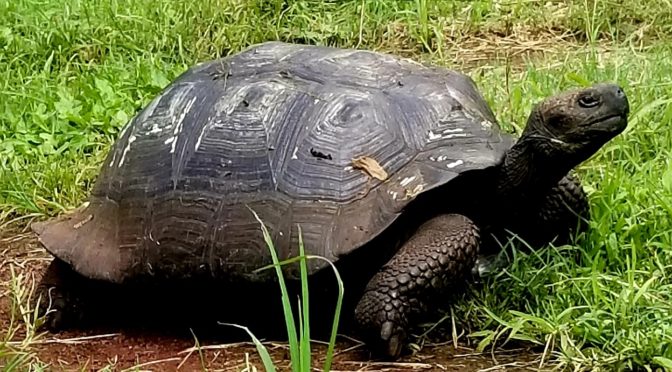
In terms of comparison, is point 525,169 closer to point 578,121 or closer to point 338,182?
point 578,121

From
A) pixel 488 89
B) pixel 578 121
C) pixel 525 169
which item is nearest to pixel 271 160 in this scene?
pixel 525 169

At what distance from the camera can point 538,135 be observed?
303 cm

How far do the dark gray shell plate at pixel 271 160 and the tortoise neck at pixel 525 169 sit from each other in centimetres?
5

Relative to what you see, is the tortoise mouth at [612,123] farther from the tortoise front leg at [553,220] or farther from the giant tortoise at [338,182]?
the tortoise front leg at [553,220]

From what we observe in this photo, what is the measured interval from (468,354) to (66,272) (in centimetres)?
123

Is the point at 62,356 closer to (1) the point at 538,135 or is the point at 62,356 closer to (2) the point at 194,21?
(1) the point at 538,135

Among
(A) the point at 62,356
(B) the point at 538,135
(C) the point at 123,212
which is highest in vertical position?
(B) the point at 538,135

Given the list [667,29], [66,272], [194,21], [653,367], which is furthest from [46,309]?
[667,29]

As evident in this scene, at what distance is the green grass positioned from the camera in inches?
111

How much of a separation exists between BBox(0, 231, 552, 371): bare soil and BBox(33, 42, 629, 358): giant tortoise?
0.26 ft

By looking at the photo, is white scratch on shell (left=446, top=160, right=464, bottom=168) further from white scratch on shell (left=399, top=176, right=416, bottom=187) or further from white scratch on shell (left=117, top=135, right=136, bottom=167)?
white scratch on shell (left=117, top=135, right=136, bottom=167)

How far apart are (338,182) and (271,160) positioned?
0.68ft

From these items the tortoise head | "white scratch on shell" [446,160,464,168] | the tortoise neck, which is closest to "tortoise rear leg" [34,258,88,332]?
"white scratch on shell" [446,160,464,168]

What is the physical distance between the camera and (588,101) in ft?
9.65
